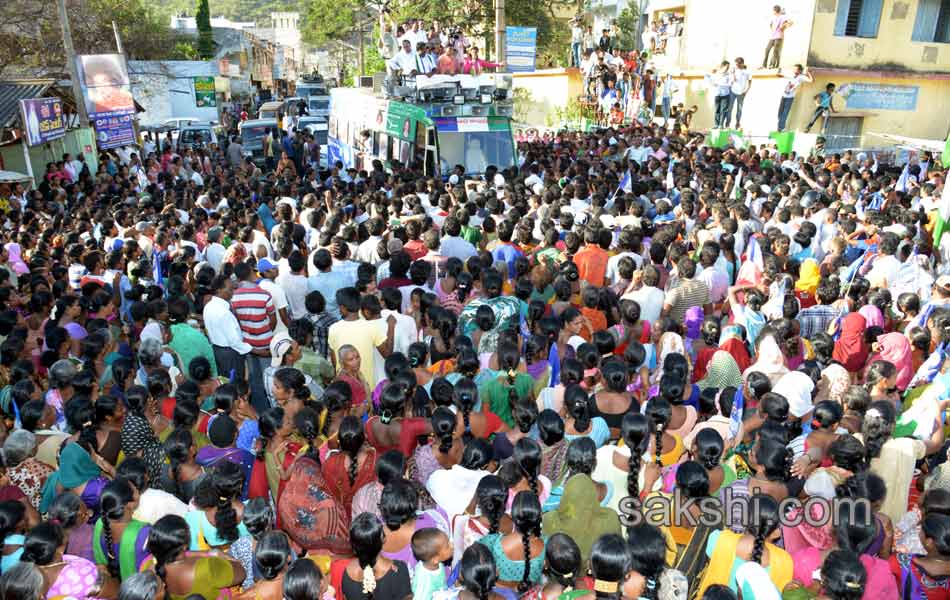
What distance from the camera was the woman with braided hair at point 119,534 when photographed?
3191mm

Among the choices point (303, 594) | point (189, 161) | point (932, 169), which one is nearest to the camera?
point (303, 594)

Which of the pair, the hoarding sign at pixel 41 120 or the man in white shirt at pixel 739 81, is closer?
the hoarding sign at pixel 41 120

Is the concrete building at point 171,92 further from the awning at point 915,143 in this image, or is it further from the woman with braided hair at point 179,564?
the woman with braided hair at point 179,564

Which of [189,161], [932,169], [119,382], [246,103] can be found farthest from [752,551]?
[246,103]

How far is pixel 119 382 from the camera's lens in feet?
15.8

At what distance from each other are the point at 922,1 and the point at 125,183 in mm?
19754

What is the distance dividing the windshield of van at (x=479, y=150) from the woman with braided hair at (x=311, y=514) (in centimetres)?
910

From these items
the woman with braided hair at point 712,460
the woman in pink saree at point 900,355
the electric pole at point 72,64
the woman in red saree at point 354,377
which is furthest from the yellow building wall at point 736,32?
the electric pole at point 72,64

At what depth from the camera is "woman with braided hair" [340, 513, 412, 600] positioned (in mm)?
2936

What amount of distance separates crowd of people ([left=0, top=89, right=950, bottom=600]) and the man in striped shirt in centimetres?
2

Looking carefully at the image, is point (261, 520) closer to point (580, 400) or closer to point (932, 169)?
point (580, 400)

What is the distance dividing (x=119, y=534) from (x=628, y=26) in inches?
1222

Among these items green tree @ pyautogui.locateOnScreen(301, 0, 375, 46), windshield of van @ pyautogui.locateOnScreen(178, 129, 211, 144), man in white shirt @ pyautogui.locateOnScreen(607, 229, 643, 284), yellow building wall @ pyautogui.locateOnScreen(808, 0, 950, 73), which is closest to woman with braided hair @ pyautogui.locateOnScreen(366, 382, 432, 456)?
man in white shirt @ pyautogui.locateOnScreen(607, 229, 643, 284)

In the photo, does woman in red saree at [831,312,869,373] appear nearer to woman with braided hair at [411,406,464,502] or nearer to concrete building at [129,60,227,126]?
woman with braided hair at [411,406,464,502]
